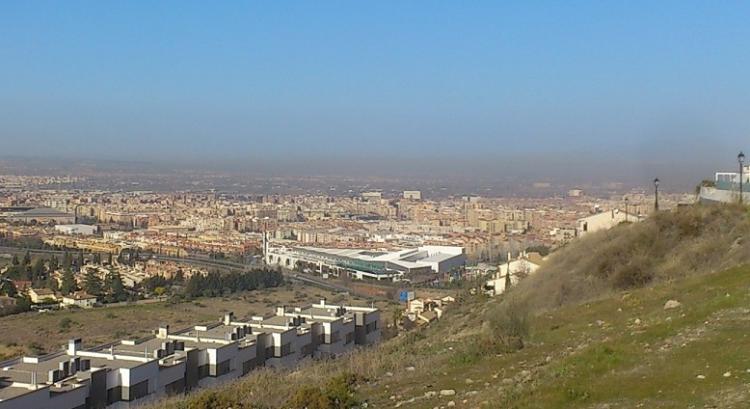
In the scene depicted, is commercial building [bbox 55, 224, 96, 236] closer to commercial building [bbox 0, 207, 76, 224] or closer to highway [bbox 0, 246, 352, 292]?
commercial building [bbox 0, 207, 76, 224]

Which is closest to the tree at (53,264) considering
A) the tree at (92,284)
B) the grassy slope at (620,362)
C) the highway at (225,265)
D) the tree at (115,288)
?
the tree at (92,284)

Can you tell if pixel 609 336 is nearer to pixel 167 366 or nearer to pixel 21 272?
pixel 167 366

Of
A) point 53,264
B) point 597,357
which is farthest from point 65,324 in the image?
point 597,357

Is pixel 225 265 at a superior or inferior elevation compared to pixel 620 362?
inferior

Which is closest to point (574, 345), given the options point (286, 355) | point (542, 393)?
point (542, 393)

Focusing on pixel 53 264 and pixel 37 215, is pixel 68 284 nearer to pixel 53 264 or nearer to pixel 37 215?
pixel 53 264

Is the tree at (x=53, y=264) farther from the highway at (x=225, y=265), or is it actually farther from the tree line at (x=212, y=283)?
the tree line at (x=212, y=283)
